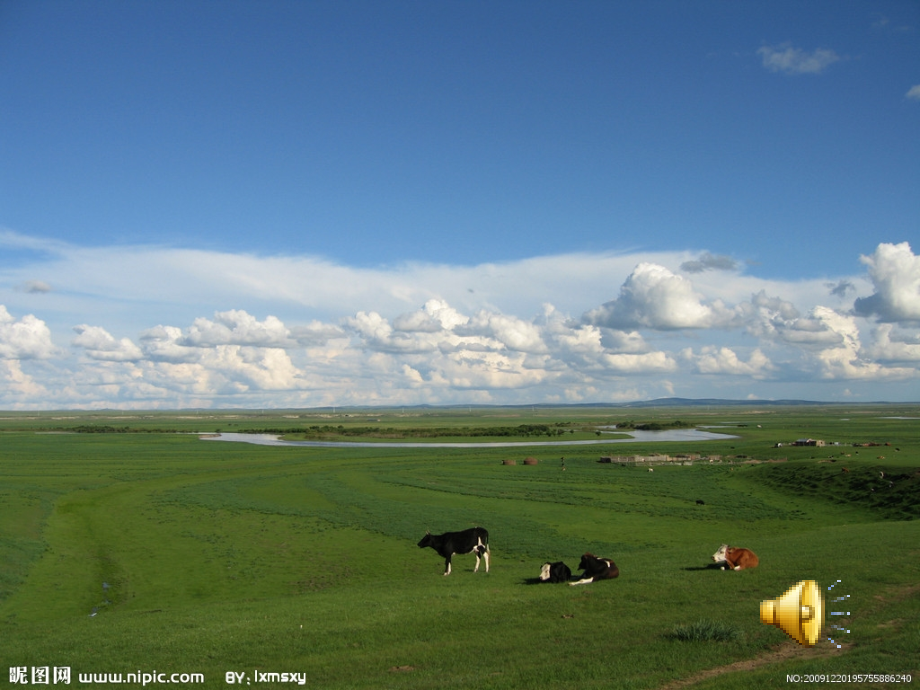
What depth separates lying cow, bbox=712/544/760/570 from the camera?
16.0 meters

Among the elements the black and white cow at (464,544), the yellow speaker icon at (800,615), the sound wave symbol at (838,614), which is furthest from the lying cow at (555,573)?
the yellow speaker icon at (800,615)

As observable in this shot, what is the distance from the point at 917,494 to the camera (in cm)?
3475

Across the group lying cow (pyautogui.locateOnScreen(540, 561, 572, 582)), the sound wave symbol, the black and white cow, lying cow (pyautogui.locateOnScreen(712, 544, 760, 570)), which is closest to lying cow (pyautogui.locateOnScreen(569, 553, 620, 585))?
lying cow (pyautogui.locateOnScreen(540, 561, 572, 582))

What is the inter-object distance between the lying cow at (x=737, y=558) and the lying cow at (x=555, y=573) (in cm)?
387

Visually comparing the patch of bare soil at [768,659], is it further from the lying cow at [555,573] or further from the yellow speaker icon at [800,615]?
the lying cow at [555,573]

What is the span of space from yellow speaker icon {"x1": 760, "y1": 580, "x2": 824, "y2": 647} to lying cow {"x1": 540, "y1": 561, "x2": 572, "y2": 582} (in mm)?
6758

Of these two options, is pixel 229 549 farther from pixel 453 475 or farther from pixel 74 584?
pixel 453 475

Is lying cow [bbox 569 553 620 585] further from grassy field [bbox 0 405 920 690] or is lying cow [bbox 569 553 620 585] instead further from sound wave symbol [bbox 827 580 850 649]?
sound wave symbol [bbox 827 580 850 649]

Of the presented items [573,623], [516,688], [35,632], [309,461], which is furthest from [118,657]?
[309,461]

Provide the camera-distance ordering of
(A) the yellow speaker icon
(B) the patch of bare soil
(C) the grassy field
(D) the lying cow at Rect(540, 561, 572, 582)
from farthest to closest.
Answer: (D) the lying cow at Rect(540, 561, 572, 582) → (C) the grassy field → (A) the yellow speaker icon → (B) the patch of bare soil

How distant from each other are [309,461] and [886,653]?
67.1 metres

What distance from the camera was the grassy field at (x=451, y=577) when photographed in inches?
399

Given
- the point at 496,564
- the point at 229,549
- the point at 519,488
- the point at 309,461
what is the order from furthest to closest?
the point at 309,461
the point at 519,488
the point at 229,549
the point at 496,564

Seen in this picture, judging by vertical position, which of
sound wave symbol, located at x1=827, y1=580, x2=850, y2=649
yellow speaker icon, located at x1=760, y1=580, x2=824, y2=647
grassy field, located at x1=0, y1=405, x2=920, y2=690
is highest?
yellow speaker icon, located at x1=760, y1=580, x2=824, y2=647
